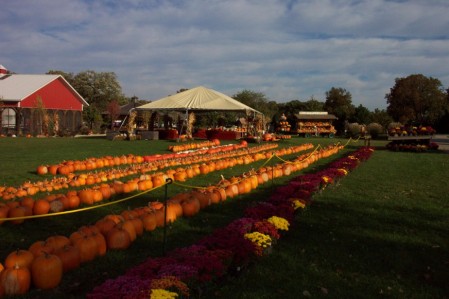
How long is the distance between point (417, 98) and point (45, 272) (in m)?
54.3

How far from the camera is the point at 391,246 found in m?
5.93

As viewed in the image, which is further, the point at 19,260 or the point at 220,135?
the point at 220,135

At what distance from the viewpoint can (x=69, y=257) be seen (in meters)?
4.77

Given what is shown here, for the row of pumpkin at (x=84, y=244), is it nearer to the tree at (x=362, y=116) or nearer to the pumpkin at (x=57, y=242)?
the pumpkin at (x=57, y=242)

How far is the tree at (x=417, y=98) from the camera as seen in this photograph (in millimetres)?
51719

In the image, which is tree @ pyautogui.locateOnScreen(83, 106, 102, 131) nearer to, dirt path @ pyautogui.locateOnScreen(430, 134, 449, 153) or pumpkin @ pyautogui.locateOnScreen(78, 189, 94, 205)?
dirt path @ pyautogui.locateOnScreen(430, 134, 449, 153)

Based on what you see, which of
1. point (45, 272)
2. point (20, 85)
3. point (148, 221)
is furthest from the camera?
point (20, 85)

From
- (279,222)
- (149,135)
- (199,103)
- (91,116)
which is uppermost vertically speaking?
(199,103)

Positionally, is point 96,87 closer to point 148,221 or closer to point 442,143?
point 442,143

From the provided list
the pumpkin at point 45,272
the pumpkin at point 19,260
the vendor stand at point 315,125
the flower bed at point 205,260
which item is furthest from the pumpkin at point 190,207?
the vendor stand at point 315,125

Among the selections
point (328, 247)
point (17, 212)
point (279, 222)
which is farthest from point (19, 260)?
point (328, 247)

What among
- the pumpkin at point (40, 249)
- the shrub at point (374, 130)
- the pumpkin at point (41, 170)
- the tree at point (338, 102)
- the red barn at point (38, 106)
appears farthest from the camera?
the tree at point (338, 102)

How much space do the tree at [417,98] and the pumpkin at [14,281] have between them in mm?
54028

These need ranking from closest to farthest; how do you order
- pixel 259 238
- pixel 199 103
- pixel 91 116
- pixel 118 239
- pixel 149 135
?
1. pixel 259 238
2. pixel 118 239
3. pixel 199 103
4. pixel 149 135
5. pixel 91 116
